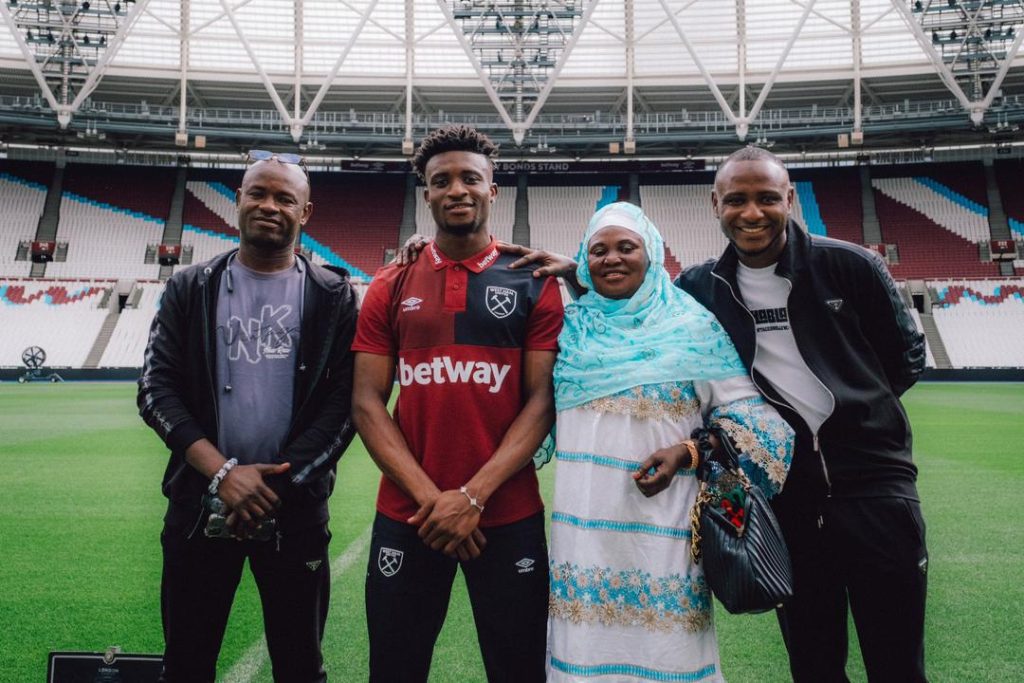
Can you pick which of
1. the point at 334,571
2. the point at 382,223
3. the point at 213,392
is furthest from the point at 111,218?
the point at 213,392

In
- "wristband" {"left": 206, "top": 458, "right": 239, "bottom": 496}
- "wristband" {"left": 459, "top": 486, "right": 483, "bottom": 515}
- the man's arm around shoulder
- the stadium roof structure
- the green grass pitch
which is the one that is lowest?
the green grass pitch

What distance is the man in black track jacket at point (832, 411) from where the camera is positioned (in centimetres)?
232

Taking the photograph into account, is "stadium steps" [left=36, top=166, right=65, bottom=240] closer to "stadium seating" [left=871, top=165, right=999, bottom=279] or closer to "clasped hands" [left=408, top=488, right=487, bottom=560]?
"clasped hands" [left=408, top=488, right=487, bottom=560]

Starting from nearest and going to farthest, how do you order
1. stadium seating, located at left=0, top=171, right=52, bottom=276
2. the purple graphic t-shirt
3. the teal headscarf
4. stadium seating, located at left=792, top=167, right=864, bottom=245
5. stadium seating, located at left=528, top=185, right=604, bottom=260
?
1. the teal headscarf
2. the purple graphic t-shirt
3. stadium seating, located at left=0, top=171, right=52, bottom=276
4. stadium seating, located at left=792, top=167, right=864, bottom=245
5. stadium seating, located at left=528, top=185, right=604, bottom=260

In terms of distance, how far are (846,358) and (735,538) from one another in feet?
2.62

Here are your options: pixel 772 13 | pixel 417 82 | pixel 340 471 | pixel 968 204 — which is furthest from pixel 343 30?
pixel 968 204

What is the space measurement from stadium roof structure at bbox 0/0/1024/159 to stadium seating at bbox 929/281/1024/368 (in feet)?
20.4

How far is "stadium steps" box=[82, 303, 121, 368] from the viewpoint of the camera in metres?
25.7

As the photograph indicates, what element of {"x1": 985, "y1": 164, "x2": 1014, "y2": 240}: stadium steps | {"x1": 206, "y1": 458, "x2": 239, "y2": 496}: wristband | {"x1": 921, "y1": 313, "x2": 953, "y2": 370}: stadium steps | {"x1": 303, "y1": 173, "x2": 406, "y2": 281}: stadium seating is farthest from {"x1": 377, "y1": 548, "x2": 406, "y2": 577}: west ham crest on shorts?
{"x1": 985, "y1": 164, "x2": 1014, "y2": 240}: stadium steps

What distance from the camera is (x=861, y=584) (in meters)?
2.34

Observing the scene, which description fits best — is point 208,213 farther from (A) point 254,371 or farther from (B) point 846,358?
(B) point 846,358

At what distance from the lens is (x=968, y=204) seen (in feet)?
102

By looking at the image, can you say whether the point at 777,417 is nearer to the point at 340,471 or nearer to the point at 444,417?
the point at 444,417

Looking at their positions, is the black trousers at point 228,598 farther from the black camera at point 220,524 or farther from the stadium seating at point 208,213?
the stadium seating at point 208,213
